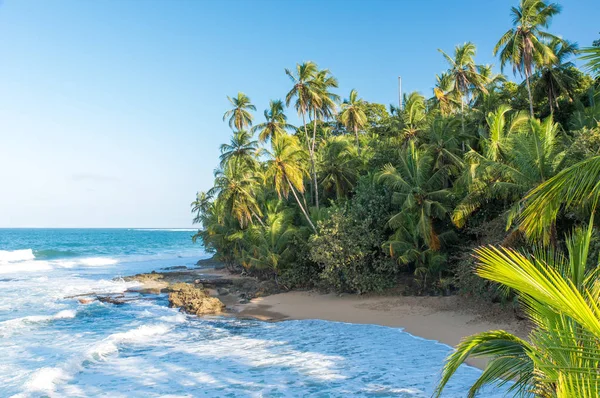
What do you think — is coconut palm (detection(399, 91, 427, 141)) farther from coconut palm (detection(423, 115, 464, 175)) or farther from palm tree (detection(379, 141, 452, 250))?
palm tree (detection(379, 141, 452, 250))

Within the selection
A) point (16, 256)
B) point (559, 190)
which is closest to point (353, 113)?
point (559, 190)

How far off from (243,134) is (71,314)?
1542cm

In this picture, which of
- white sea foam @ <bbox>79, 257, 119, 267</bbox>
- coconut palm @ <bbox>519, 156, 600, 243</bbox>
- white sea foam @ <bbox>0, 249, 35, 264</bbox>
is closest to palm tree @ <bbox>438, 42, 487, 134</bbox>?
coconut palm @ <bbox>519, 156, 600, 243</bbox>

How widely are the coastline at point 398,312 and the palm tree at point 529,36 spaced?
35.0 feet

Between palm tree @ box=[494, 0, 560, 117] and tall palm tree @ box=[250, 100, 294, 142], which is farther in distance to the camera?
tall palm tree @ box=[250, 100, 294, 142]

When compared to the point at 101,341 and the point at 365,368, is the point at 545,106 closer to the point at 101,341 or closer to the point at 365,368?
the point at 365,368

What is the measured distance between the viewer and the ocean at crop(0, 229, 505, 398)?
35.0 ft

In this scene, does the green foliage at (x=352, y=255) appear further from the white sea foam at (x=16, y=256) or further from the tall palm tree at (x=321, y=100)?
the white sea foam at (x=16, y=256)

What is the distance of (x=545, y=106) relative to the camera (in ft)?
83.6

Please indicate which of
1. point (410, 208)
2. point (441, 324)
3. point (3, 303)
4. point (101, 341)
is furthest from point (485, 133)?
point (3, 303)

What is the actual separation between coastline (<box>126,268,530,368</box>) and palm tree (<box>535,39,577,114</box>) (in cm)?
1372

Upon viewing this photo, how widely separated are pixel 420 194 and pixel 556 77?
1179cm

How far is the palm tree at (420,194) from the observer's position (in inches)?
747

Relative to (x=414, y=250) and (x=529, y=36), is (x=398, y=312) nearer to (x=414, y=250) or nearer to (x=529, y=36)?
(x=414, y=250)
